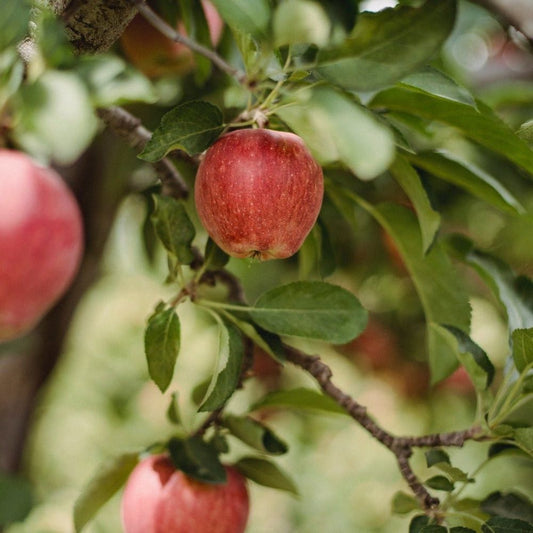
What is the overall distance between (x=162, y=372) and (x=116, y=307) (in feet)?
5.93

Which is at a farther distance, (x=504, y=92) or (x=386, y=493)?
(x=386, y=493)

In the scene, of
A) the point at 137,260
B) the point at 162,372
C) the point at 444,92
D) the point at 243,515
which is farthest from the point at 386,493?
the point at 444,92

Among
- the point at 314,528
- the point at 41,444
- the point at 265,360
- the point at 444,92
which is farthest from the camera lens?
the point at 41,444

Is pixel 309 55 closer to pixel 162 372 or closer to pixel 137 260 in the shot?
pixel 162 372

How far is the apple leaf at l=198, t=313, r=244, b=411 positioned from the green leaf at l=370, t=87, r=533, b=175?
0.24m

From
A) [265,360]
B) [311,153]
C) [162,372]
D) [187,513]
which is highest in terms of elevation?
[311,153]

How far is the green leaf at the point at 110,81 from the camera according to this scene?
1.43 feet

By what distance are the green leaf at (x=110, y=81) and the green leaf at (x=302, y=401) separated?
1.23 ft

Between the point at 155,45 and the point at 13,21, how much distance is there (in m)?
0.54

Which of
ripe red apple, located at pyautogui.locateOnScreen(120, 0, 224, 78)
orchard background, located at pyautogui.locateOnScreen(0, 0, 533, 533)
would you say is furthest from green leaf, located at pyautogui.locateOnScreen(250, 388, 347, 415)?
ripe red apple, located at pyautogui.locateOnScreen(120, 0, 224, 78)

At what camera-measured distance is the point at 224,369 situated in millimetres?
524

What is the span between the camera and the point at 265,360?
1619 mm

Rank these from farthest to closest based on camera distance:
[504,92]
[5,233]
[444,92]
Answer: [504,92]
[5,233]
[444,92]

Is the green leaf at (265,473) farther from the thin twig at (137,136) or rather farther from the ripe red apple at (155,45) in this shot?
the ripe red apple at (155,45)
